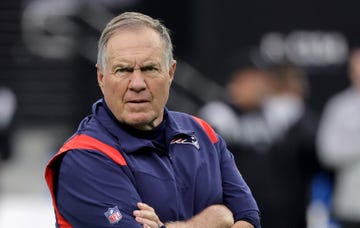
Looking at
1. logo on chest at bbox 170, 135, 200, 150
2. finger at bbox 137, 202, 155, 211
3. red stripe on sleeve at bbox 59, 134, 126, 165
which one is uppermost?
red stripe on sleeve at bbox 59, 134, 126, 165

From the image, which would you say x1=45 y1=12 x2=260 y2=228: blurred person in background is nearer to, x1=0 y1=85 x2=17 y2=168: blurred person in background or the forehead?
the forehead

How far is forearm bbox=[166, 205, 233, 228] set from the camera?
16.4ft

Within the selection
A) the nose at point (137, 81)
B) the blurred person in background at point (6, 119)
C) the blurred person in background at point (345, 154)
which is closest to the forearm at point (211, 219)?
the nose at point (137, 81)

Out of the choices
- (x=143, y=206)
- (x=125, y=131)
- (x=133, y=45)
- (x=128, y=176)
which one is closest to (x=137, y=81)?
(x=133, y=45)

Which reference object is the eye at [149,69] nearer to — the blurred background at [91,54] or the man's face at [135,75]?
the man's face at [135,75]

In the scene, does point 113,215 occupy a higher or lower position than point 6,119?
higher

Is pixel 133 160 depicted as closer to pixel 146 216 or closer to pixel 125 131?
pixel 125 131

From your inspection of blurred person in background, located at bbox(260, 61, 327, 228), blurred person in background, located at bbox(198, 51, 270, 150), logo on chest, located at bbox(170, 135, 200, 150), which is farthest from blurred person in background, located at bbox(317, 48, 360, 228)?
logo on chest, located at bbox(170, 135, 200, 150)

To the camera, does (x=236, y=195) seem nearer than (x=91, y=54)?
Yes

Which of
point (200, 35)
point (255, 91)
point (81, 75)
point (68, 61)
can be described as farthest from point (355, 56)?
point (68, 61)

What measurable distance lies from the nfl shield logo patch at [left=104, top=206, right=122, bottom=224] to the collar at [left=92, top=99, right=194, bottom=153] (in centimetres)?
24

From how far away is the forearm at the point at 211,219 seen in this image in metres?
4.99

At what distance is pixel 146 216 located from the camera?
4891 mm

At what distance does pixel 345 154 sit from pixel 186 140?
14.6 ft
